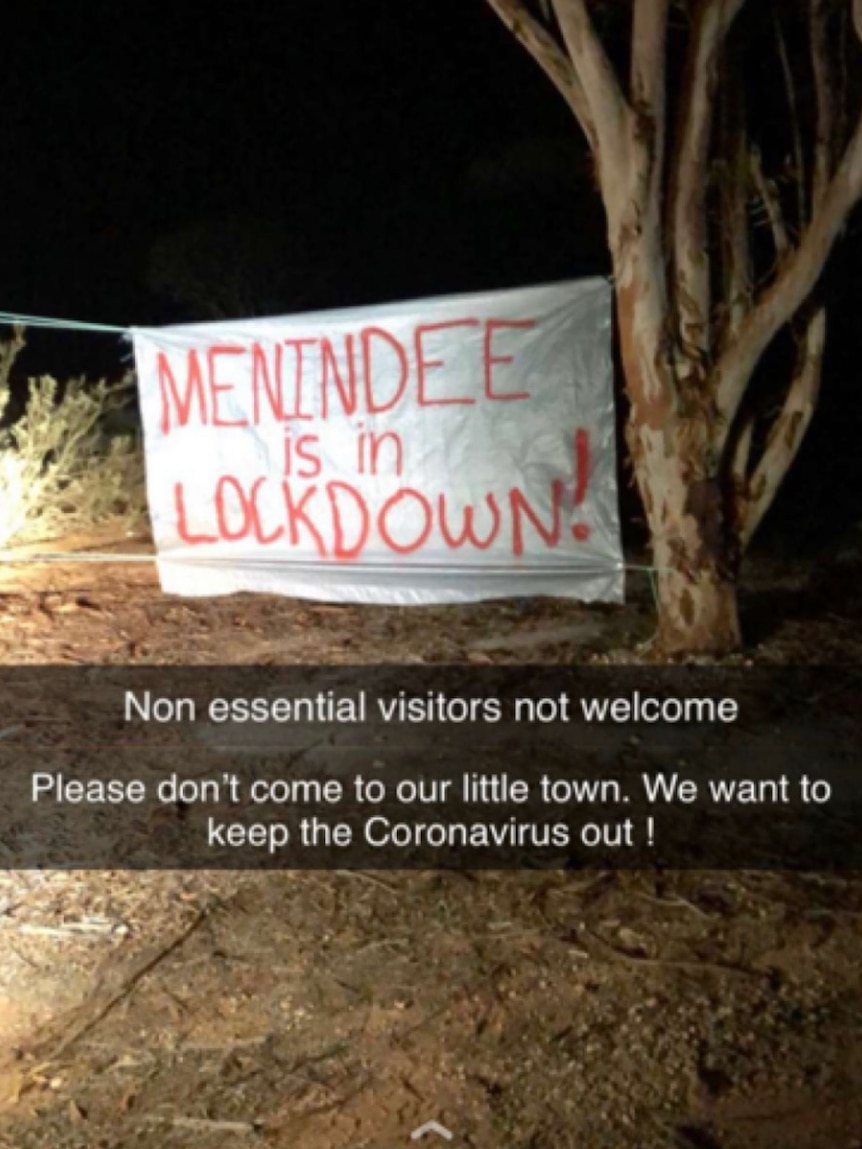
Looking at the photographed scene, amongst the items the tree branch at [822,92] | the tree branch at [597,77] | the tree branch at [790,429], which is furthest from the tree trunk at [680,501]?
the tree branch at [822,92]

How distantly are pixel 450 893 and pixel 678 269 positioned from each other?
298cm

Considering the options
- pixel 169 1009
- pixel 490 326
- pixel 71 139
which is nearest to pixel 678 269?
pixel 490 326

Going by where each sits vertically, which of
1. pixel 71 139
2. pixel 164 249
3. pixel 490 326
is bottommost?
pixel 490 326

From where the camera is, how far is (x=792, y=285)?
582cm

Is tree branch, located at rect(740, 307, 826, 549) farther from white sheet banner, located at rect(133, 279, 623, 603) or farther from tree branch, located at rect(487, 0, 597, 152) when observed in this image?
tree branch, located at rect(487, 0, 597, 152)

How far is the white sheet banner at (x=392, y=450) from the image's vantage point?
6.22 m

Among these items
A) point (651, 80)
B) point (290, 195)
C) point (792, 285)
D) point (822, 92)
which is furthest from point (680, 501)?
point (290, 195)

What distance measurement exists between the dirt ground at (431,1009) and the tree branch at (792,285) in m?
2.36

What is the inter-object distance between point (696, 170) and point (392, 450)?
5.99ft

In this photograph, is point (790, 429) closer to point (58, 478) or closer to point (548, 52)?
point (548, 52)

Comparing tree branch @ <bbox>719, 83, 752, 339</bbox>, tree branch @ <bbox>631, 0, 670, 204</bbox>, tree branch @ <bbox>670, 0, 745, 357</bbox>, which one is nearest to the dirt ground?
tree branch @ <bbox>670, 0, 745, 357</bbox>

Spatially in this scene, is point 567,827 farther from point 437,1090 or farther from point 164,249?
point 164,249

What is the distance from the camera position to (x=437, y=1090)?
340 centimetres

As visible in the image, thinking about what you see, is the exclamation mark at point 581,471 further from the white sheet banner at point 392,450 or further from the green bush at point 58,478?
the green bush at point 58,478
